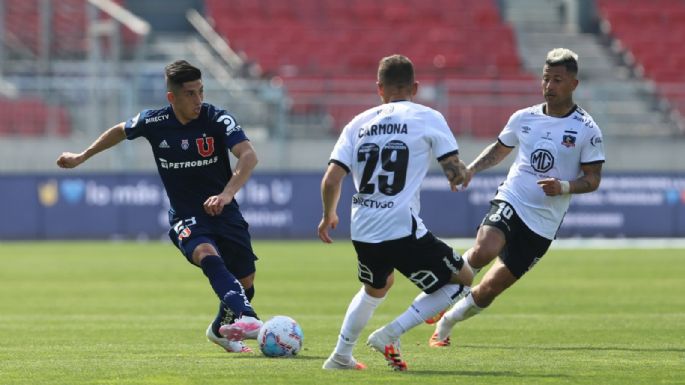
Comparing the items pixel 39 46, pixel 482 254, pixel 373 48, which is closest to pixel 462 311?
pixel 482 254

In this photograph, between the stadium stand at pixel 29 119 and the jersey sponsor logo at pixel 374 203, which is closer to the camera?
the jersey sponsor logo at pixel 374 203

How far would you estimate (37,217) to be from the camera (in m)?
28.0

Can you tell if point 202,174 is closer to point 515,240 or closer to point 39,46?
point 515,240

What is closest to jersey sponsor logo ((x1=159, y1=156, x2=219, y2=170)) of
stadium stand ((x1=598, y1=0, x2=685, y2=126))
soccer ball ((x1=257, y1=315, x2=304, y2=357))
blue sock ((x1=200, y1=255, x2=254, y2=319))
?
blue sock ((x1=200, y1=255, x2=254, y2=319))

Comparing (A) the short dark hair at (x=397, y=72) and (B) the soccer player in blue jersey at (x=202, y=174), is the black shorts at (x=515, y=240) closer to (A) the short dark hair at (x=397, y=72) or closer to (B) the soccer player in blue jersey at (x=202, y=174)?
(B) the soccer player in blue jersey at (x=202, y=174)

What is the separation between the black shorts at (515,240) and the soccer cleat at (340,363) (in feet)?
8.19

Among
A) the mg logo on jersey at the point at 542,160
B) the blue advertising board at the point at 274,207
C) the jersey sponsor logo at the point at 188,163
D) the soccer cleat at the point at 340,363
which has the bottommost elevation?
the blue advertising board at the point at 274,207

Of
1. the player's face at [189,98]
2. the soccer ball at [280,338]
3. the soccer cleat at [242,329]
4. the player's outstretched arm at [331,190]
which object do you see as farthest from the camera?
the player's face at [189,98]

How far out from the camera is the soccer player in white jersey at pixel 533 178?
10664 millimetres

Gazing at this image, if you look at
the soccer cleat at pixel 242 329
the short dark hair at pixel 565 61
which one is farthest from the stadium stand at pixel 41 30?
the soccer cleat at pixel 242 329

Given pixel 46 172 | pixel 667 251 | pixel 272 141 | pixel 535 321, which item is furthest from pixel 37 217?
pixel 535 321

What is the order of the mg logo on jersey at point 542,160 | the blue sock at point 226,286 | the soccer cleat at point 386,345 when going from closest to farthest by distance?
the soccer cleat at point 386,345 < the blue sock at point 226,286 < the mg logo on jersey at point 542,160

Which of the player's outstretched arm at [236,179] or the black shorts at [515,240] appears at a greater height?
the player's outstretched arm at [236,179]

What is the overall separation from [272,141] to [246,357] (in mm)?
19674
